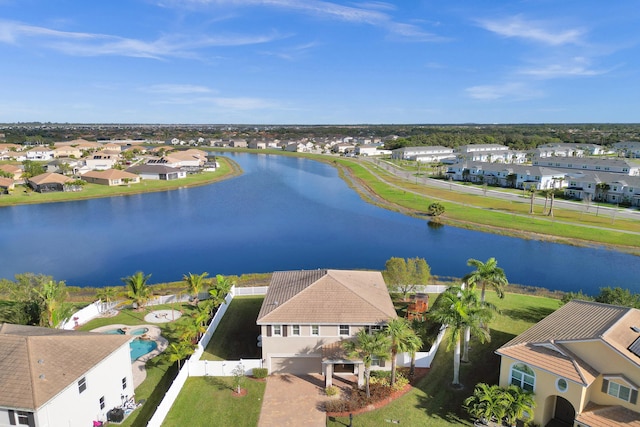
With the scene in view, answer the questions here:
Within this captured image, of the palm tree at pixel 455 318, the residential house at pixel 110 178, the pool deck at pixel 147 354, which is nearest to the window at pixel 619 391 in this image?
the palm tree at pixel 455 318

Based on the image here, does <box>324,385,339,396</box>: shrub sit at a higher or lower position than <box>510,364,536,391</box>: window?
lower

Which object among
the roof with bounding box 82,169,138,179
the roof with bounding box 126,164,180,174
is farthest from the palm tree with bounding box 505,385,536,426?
the roof with bounding box 126,164,180,174

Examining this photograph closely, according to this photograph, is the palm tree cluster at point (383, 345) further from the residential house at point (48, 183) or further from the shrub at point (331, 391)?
the residential house at point (48, 183)

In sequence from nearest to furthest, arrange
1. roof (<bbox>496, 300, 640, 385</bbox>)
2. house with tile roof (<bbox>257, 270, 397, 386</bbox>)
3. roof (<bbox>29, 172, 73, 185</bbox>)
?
roof (<bbox>496, 300, 640, 385</bbox>)
house with tile roof (<bbox>257, 270, 397, 386</bbox>)
roof (<bbox>29, 172, 73, 185</bbox>)

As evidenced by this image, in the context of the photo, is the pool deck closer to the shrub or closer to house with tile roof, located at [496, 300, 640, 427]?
the shrub

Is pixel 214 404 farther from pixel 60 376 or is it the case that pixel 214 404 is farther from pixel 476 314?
pixel 476 314

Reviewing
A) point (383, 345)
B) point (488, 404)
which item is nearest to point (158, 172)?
point (383, 345)

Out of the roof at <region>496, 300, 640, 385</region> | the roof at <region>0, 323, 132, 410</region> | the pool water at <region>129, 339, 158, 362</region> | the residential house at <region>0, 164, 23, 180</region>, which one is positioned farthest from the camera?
the residential house at <region>0, 164, 23, 180</region>
